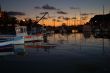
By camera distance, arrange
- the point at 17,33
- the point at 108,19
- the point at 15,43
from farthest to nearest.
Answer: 1. the point at 108,19
2. the point at 17,33
3. the point at 15,43

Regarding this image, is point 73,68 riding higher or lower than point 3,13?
lower

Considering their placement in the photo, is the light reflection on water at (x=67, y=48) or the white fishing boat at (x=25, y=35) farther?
the white fishing boat at (x=25, y=35)

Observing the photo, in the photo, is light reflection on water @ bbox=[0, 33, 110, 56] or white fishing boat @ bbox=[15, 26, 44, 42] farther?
white fishing boat @ bbox=[15, 26, 44, 42]

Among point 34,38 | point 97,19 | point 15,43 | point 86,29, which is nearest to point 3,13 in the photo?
point 86,29

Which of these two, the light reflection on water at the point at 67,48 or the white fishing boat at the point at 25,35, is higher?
the white fishing boat at the point at 25,35

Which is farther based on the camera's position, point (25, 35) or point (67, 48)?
point (25, 35)

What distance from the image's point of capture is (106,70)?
55.6 ft

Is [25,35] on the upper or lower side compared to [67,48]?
upper

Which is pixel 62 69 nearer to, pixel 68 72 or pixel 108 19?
pixel 68 72

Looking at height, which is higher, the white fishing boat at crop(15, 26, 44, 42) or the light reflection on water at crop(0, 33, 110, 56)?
the white fishing boat at crop(15, 26, 44, 42)

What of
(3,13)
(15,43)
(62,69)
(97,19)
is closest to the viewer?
(62,69)

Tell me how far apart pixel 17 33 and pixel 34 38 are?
626 centimetres

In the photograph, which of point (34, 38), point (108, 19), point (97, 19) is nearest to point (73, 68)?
point (34, 38)

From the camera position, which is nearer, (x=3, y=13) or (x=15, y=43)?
(x=15, y=43)
